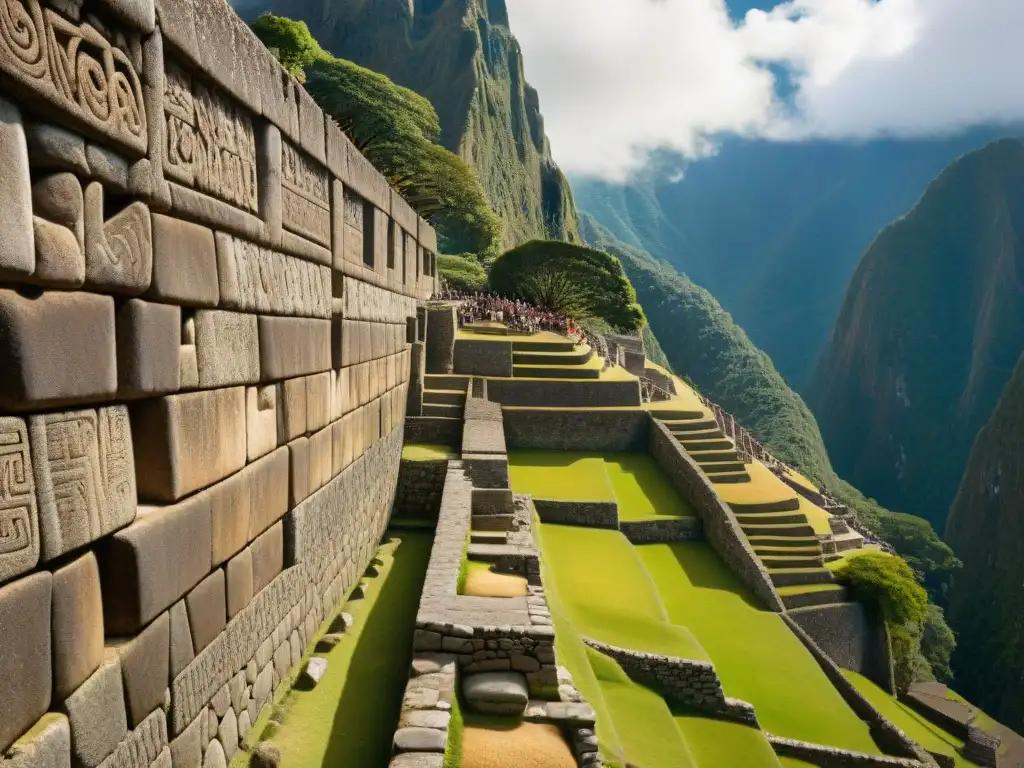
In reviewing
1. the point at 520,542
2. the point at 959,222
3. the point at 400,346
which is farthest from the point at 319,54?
the point at 959,222

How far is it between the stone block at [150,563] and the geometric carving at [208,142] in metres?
1.69

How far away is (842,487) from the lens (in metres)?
68.5

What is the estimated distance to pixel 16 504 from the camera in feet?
7.41

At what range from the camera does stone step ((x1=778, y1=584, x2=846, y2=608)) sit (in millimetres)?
16484

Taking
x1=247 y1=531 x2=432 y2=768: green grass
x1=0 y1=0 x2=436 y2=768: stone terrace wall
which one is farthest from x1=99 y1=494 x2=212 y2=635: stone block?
x1=247 y1=531 x2=432 y2=768: green grass

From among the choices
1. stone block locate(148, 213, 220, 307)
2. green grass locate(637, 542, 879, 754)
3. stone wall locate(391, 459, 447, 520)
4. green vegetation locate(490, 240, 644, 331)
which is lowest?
green grass locate(637, 542, 879, 754)

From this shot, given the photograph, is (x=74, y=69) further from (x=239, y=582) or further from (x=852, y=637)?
(x=852, y=637)

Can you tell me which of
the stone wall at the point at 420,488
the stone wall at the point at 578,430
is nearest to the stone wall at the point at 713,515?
the stone wall at the point at 578,430

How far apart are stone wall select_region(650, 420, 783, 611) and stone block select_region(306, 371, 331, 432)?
12.2m

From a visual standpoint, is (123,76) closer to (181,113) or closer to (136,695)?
(181,113)

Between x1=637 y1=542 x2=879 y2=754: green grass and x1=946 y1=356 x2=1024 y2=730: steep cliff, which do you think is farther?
x1=946 y1=356 x2=1024 y2=730: steep cliff

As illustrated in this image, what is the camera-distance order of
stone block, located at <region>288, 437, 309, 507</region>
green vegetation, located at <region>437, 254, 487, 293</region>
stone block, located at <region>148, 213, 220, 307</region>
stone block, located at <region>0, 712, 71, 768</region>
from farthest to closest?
green vegetation, located at <region>437, 254, 487, 293</region> → stone block, located at <region>288, 437, 309, 507</region> → stone block, located at <region>148, 213, 220, 307</region> → stone block, located at <region>0, 712, 71, 768</region>

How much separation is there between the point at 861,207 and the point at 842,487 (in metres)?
143

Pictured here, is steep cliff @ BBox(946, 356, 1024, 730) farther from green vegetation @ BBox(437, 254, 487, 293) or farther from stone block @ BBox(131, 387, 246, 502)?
stone block @ BBox(131, 387, 246, 502)
